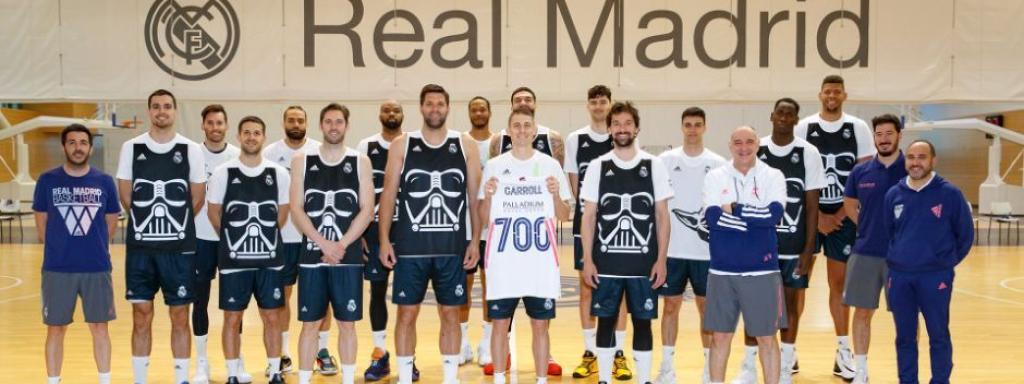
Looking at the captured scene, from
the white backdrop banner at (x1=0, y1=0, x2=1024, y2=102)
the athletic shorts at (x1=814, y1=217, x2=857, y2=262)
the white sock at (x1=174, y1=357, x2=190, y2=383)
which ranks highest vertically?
the white backdrop banner at (x1=0, y1=0, x2=1024, y2=102)

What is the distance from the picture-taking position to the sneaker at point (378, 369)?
605 centimetres

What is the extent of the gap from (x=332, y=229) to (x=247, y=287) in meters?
0.68

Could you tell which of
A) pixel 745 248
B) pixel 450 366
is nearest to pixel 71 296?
pixel 450 366

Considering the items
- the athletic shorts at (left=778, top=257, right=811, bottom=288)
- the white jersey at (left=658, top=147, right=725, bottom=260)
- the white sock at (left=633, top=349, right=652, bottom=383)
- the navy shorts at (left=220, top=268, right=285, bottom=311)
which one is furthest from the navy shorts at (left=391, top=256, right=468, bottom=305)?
the athletic shorts at (left=778, top=257, right=811, bottom=288)

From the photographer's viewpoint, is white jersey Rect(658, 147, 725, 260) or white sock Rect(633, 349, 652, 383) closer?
white sock Rect(633, 349, 652, 383)

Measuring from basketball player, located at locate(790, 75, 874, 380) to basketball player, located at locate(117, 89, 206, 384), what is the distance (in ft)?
13.0

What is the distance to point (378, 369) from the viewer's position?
6.09 metres

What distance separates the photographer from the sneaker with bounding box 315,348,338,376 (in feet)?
20.4

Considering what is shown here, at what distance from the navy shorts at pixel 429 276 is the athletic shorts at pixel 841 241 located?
2.41 meters

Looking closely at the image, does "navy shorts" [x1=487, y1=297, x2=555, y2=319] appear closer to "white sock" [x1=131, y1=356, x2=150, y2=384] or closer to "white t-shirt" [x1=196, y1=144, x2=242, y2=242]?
"white t-shirt" [x1=196, y1=144, x2=242, y2=242]

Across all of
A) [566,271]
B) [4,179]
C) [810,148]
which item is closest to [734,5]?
[566,271]

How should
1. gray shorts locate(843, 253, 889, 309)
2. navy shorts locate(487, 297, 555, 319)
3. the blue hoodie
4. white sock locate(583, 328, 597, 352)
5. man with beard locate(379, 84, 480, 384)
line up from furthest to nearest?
white sock locate(583, 328, 597, 352), gray shorts locate(843, 253, 889, 309), man with beard locate(379, 84, 480, 384), navy shorts locate(487, 297, 555, 319), the blue hoodie

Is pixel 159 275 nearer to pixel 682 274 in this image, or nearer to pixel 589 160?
pixel 589 160

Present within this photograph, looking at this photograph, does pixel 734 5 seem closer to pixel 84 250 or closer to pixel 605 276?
pixel 605 276
